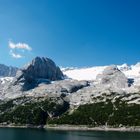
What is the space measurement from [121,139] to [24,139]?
4874 cm

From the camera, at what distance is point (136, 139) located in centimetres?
15438

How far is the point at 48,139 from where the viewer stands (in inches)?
6053

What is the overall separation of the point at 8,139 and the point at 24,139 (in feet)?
25.6

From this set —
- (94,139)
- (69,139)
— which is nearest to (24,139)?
(69,139)

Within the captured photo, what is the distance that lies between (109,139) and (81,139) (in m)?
14.7

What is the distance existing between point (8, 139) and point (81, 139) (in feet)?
123

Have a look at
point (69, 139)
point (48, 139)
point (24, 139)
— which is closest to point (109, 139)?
point (69, 139)

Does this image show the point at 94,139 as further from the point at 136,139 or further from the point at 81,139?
the point at 136,139

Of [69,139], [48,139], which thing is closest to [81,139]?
[69,139]

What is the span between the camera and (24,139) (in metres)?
152

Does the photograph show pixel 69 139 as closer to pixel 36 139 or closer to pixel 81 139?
pixel 81 139

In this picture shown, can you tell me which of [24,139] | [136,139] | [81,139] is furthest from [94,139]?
[24,139]

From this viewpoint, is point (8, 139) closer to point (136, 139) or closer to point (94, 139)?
point (94, 139)

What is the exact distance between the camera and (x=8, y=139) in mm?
151250
